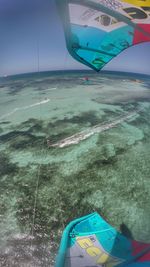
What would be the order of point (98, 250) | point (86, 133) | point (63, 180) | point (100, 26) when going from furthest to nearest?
point (86, 133), point (63, 180), point (100, 26), point (98, 250)

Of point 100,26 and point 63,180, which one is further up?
point 100,26

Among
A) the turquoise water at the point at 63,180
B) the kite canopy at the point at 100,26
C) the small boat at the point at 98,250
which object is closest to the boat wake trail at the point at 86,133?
the turquoise water at the point at 63,180

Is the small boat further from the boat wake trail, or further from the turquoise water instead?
the boat wake trail

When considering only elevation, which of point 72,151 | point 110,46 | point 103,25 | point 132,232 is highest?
point 103,25

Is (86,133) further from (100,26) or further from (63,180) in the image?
(100,26)

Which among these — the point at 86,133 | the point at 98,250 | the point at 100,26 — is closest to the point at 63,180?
the point at 98,250

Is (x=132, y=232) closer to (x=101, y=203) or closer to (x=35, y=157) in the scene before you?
(x=101, y=203)

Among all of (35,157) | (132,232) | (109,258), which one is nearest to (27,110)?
(35,157)

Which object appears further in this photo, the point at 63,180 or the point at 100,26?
the point at 63,180
